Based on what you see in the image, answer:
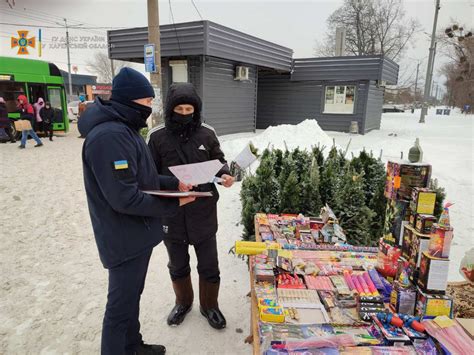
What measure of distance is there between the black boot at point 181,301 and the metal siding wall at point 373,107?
1493cm

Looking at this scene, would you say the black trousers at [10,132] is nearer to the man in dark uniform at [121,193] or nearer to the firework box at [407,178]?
the man in dark uniform at [121,193]

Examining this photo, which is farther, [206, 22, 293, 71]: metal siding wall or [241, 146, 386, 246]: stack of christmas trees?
[206, 22, 293, 71]: metal siding wall

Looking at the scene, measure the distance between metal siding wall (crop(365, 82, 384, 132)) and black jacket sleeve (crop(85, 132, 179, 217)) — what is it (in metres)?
15.7

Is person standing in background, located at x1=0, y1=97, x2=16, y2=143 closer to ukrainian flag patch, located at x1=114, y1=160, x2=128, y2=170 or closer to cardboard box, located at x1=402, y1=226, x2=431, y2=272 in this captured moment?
ukrainian flag patch, located at x1=114, y1=160, x2=128, y2=170

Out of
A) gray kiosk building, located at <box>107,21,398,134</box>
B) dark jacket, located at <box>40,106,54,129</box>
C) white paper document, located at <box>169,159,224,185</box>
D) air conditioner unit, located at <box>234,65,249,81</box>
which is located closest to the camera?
white paper document, located at <box>169,159,224,185</box>

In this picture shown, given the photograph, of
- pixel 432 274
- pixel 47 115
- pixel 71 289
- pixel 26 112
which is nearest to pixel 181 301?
pixel 71 289

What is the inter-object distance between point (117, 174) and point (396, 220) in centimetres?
179

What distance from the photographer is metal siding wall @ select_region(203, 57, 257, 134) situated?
12.6 metres

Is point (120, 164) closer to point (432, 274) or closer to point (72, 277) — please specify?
point (432, 274)

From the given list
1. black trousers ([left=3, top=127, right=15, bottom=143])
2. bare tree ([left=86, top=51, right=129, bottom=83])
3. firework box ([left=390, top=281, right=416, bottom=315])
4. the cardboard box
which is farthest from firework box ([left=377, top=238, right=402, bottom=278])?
bare tree ([left=86, top=51, right=129, bottom=83])

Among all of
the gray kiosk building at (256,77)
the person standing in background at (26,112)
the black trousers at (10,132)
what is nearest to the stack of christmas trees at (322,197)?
the gray kiosk building at (256,77)

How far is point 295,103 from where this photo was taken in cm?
1711

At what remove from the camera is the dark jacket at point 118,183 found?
179 centimetres

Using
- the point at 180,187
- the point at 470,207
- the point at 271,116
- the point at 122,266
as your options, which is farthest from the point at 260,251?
the point at 271,116
